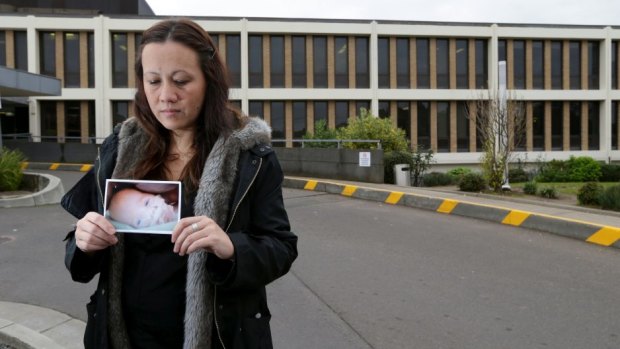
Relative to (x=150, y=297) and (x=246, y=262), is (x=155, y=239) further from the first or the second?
(x=246, y=262)

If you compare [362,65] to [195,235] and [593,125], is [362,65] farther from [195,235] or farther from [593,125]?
[195,235]

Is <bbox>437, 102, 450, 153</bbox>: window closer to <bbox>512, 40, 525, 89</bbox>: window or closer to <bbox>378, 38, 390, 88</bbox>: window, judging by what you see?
<bbox>378, 38, 390, 88</bbox>: window

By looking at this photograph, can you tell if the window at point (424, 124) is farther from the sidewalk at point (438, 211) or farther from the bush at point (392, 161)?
the sidewalk at point (438, 211)

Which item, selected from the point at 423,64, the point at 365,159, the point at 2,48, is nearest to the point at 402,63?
the point at 423,64

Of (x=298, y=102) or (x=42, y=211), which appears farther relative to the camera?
(x=298, y=102)

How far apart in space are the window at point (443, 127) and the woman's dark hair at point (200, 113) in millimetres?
31497

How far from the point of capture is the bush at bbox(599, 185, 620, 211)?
10.2 meters

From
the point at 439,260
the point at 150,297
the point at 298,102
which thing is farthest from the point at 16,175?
the point at 298,102

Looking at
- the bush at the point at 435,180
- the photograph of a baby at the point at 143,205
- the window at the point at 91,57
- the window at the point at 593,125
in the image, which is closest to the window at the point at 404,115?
the window at the point at 593,125

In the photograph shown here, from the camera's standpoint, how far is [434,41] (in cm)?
3164

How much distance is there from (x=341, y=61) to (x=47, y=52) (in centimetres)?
1792

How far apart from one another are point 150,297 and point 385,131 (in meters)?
16.0

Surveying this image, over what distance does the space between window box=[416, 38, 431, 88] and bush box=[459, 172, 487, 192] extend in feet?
62.8

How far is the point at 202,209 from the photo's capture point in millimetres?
1732
